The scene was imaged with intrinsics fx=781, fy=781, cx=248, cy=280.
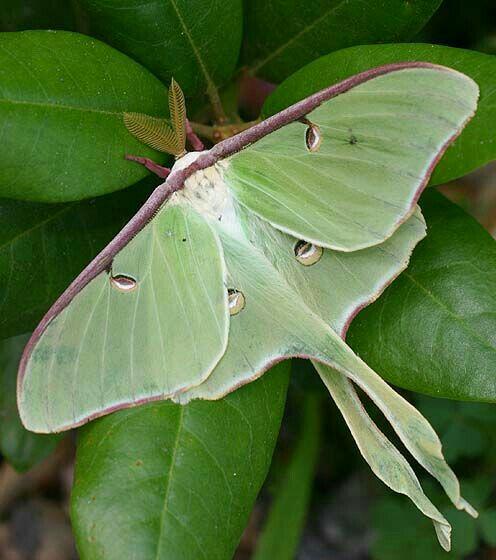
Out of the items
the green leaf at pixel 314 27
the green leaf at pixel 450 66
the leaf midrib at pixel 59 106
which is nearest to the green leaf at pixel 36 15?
the green leaf at pixel 314 27

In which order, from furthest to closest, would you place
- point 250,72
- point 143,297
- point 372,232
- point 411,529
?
point 411,529 < point 250,72 < point 143,297 < point 372,232

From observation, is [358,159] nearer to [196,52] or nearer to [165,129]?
[165,129]

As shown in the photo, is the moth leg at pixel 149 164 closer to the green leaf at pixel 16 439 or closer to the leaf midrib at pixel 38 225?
the leaf midrib at pixel 38 225

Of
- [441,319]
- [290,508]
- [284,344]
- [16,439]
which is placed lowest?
[290,508]

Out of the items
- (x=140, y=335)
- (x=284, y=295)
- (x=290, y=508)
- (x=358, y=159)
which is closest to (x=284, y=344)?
(x=284, y=295)

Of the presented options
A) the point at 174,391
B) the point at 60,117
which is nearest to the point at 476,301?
the point at 174,391

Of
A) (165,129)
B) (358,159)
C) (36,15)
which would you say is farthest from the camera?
(36,15)

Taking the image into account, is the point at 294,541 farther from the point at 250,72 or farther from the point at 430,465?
the point at 250,72
